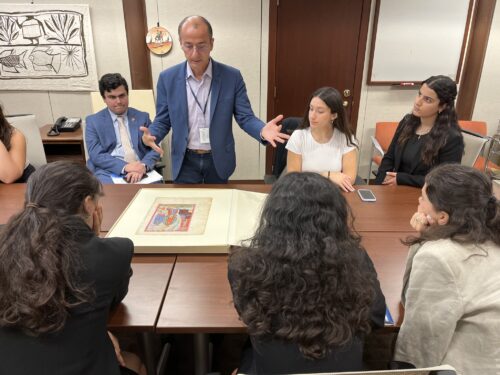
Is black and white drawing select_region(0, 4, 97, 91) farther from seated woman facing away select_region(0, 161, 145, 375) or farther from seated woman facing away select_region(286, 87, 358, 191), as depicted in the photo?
seated woman facing away select_region(0, 161, 145, 375)

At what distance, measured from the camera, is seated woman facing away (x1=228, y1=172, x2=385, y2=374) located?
0.94 m

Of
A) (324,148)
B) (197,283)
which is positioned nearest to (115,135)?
(324,148)

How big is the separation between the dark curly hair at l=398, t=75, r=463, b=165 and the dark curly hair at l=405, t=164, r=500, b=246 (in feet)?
4.00

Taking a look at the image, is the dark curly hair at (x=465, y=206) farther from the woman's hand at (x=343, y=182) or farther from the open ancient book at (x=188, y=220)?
the woman's hand at (x=343, y=182)

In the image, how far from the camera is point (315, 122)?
7.57ft

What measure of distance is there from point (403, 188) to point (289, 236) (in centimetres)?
140

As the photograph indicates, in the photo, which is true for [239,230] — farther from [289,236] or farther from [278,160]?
[278,160]

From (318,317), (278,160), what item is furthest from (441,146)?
(318,317)

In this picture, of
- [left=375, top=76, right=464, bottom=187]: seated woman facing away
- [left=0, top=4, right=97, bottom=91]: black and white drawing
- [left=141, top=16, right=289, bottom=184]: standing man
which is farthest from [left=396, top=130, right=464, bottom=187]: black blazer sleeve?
[left=0, top=4, right=97, bottom=91]: black and white drawing

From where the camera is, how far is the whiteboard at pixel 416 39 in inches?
143

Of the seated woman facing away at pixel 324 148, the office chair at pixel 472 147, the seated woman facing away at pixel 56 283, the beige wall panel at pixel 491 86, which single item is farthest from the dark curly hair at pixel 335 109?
the beige wall panel at pixel 491 86

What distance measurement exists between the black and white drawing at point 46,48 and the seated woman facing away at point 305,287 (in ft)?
11.3

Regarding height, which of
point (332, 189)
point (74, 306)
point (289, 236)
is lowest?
point (74, 306)

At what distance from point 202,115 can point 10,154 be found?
116 cm
